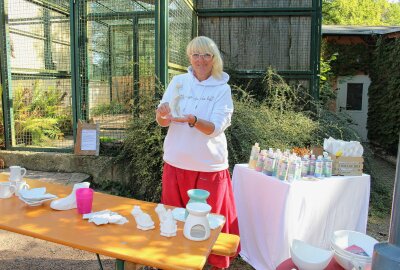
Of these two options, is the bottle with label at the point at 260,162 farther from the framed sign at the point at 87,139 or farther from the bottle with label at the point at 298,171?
the framed sign at the point at 87,139

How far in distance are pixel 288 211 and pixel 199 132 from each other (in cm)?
88

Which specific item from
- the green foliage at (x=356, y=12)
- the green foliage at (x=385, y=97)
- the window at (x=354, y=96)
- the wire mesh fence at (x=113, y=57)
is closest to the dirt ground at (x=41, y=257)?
the wire mesh fence at (x=113, y=57)

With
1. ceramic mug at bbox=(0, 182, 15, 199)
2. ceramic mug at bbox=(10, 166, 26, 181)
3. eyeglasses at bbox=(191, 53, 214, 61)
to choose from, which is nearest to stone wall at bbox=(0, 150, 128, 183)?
ceramic mug at bbox=(10, 166, 26, 181)

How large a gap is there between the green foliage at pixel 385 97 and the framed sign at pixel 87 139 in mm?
5742

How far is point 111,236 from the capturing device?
1761mm

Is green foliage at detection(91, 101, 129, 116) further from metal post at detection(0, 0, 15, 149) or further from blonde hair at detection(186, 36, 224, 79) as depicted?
blonde hair at detection(186, 36, 224, 79)

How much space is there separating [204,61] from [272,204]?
1225 millimetres

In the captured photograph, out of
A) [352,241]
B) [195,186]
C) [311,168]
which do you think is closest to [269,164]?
[311,168]

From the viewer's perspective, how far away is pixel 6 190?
7.45 feet

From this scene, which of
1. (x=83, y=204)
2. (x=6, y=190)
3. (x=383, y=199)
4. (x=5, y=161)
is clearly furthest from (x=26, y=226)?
(x=383, y=199)

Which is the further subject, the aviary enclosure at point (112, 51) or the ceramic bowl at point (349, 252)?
the aviary enclosure at point (112, 51)

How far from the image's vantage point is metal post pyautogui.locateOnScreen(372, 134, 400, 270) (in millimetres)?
774

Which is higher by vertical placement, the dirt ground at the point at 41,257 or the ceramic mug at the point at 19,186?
the ceramic mug at the point at 19,186

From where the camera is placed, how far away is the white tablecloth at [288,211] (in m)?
2.65
